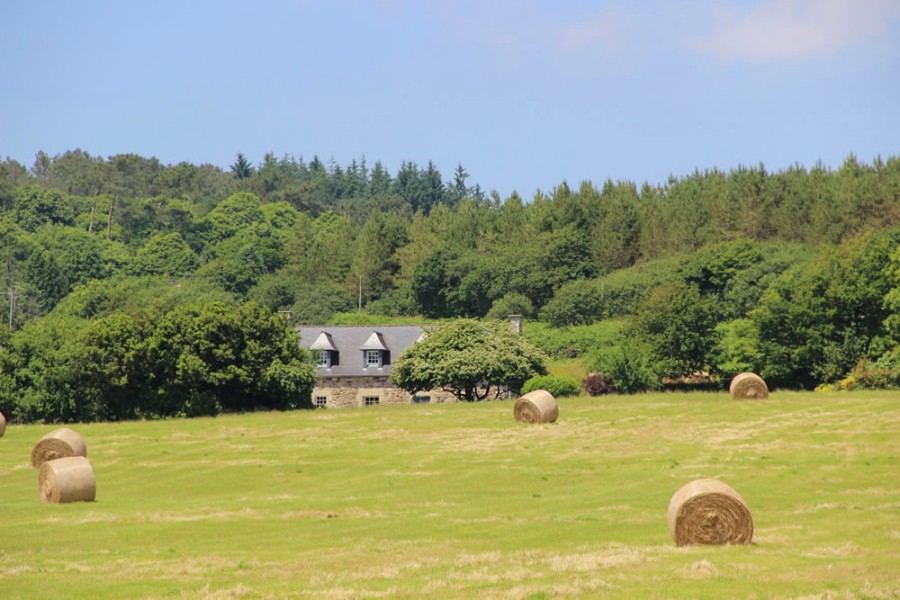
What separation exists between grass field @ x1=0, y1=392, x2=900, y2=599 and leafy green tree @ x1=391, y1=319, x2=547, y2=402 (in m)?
13.4

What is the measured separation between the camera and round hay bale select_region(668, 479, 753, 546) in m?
27.8

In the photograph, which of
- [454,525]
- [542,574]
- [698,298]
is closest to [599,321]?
[698,298]

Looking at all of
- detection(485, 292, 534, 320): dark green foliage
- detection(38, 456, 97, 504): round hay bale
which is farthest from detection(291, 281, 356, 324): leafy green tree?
detection(38, 456, 97, 504): round hay bale

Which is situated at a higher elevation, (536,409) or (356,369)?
(356,369)

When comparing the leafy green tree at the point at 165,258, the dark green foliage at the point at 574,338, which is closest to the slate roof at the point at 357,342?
the dark green foliage at the point at 574,338

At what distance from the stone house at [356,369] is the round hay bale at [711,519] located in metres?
59.0

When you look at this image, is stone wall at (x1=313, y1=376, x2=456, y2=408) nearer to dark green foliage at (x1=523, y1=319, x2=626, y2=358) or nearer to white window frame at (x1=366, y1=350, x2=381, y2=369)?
white window frame at (x1=366, y1=350, x2=381, y2=369)

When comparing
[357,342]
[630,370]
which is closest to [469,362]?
[630,370]

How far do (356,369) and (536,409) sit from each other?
3445 centimetres

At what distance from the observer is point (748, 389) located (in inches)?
2438

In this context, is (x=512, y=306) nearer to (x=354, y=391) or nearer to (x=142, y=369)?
(x=354, y=391)

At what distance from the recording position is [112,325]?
7181 cm

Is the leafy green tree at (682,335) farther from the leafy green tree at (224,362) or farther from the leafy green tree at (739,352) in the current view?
the leafy green tree at (224,362)

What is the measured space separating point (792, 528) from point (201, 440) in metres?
33.8
